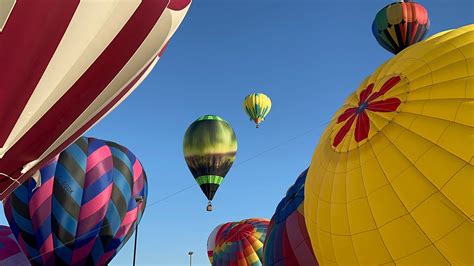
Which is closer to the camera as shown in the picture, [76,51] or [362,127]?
[362,127]

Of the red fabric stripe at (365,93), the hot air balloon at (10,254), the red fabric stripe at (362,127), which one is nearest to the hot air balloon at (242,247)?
the hot air balloon at (10,254)

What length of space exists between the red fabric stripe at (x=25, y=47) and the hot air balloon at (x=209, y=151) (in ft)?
43.6

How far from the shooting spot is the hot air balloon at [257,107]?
27923 mm

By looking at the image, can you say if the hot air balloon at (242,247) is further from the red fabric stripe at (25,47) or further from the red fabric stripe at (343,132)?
the red fabric stripe at (25,47)

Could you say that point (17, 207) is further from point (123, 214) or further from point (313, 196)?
point (313, 196)

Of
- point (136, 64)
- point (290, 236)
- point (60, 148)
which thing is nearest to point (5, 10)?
point (136, 64)

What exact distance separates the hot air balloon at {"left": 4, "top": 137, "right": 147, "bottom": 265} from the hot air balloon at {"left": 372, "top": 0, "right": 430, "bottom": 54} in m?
→ 12.5

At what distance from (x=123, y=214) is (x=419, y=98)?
460 inches

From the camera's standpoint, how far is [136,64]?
9430mm

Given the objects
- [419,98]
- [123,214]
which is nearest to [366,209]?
[419,98]

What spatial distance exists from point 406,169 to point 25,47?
582cm

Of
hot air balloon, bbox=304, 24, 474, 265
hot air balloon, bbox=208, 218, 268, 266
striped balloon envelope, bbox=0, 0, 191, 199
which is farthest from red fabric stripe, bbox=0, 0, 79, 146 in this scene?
hot air balloon, bbox=208, 218, 268, 266

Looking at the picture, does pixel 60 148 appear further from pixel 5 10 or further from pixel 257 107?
pixel 257 107

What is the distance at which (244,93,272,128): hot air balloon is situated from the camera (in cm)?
2792
